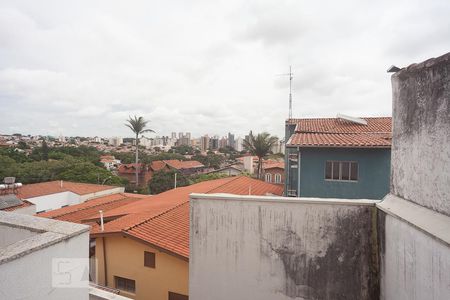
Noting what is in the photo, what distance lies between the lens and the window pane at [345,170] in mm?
11102

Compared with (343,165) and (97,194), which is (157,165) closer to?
(97,194)

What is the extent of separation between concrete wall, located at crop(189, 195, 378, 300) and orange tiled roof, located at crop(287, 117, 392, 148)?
656cm

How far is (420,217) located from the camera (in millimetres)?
3148

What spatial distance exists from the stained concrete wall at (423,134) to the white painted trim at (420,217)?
0.08 m

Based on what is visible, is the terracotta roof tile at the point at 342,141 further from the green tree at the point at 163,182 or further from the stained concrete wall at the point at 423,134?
the green tree at the point at 163,182

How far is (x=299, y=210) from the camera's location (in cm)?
474

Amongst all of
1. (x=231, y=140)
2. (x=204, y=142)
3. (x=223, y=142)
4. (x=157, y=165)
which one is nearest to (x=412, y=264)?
(x=157, y=165)

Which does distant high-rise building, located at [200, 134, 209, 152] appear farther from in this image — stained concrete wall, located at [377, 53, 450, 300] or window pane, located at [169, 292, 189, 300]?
stained concrete wall, located at [377, 53, 450, 300]

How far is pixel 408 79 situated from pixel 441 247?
2287 millimetres

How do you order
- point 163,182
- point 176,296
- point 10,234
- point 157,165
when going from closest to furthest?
point 10,234 < point 176,296 < point 163,182 < point 157,165

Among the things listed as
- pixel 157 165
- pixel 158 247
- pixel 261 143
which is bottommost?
pixel 157 165

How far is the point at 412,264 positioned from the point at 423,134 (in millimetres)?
1601

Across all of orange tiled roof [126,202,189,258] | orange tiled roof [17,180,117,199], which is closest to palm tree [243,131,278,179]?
orange tiled roof [126,202,189,258]

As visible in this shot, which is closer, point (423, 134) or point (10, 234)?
point (10, 234)
